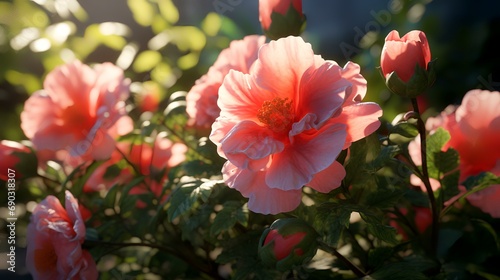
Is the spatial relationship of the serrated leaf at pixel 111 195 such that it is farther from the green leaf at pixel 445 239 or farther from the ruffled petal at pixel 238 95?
the green leaf at pixel 445 239

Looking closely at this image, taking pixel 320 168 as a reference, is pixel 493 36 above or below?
below

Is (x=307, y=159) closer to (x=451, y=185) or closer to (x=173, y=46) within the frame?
(x=451, y=185)

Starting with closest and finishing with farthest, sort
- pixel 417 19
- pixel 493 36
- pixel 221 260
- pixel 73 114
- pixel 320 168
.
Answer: pixel 320 168
pixel 221 260
pixel 73 114
pixel 417 19
pixel 493 36

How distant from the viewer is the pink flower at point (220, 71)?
583 millimetres

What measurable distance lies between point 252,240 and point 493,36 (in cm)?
60

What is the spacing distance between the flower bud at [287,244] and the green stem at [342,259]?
0.03m

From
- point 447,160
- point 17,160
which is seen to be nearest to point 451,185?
point 447,160

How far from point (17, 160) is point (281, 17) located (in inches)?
12.9

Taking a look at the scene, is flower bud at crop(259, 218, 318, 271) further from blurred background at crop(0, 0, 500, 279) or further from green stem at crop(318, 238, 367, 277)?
blurred background at crop(0, 0, 500, 279)

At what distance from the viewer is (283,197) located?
43 centimetres

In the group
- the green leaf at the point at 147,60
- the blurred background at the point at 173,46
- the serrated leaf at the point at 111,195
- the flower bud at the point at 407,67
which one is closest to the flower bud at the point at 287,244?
the flower bud at the point at 407,67

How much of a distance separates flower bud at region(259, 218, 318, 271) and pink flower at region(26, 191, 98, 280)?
0.63ft

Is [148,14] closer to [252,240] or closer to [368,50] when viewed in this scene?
[368,50]

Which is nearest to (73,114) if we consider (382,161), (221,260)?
(221,260)
